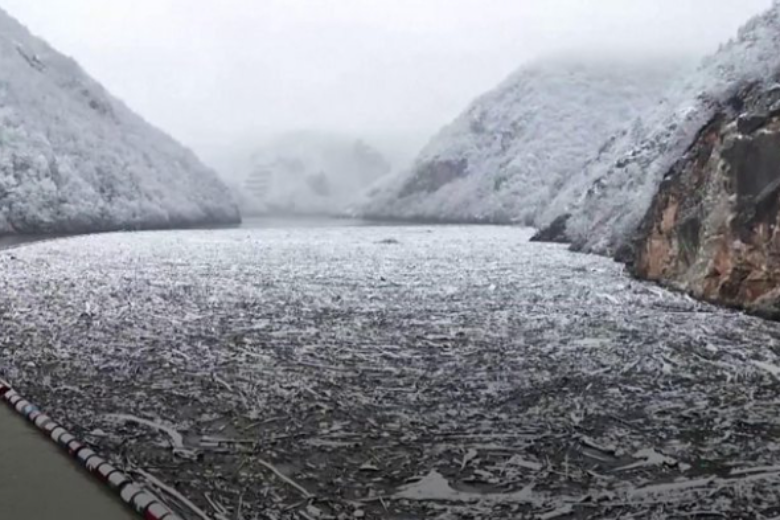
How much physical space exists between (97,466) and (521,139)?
118924mm

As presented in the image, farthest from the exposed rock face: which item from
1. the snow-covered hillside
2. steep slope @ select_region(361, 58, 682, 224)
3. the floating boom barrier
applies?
steep slope @ select_region(361, 58, 682, 224)

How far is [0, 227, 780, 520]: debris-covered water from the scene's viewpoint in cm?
545

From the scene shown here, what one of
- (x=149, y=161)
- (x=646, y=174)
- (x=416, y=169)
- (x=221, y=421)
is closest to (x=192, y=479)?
(x=221, y=421)

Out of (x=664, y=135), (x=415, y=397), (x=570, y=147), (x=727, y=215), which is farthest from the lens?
(x=570, y=147)

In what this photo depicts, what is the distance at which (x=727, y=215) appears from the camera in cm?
1608

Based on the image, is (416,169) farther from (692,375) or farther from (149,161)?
(692,375)

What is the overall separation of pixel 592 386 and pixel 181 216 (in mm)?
89688

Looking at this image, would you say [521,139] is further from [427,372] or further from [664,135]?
[427,372]

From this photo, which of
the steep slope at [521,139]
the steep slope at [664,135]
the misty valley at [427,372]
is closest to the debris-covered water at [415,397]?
the misty valley at [427,372]

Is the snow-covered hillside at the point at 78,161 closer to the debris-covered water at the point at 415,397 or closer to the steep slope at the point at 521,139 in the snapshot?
the steep slope at the point at 521,139

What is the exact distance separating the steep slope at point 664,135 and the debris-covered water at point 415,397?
39.6ft

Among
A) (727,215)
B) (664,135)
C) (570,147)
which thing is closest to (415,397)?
(727,215)

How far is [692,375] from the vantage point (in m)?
9.17

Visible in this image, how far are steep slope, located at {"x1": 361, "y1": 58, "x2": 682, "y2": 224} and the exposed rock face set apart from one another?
68.6 metres
